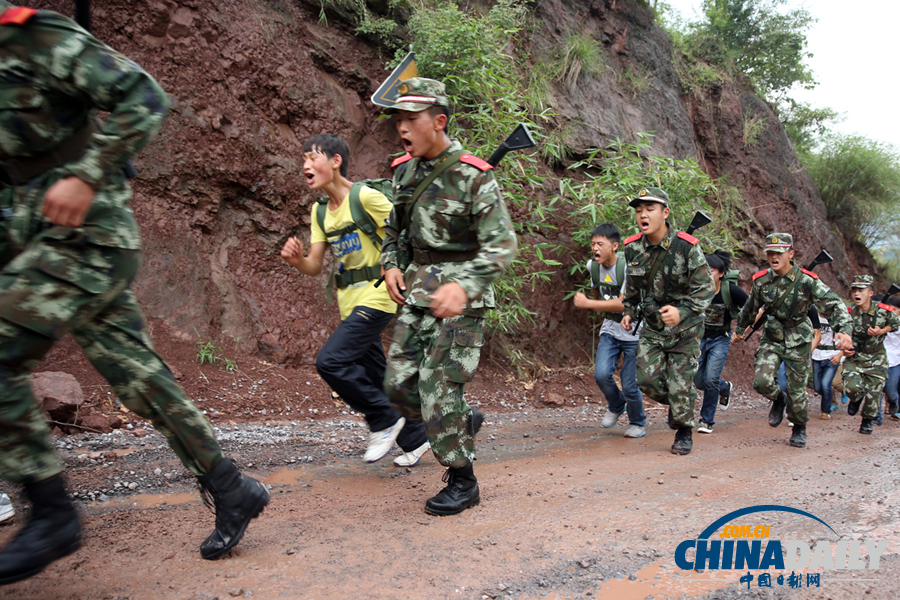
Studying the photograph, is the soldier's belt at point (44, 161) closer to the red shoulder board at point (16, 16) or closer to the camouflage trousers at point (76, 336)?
the camouflage trousers at point (76, 336)

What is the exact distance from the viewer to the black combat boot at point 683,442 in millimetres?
5434

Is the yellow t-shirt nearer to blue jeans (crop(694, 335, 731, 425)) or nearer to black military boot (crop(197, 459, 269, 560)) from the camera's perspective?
black military boot (crop(197, 459, 269, 560))

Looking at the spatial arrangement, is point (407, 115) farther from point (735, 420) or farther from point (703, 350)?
point (735, 420)

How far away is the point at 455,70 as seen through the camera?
8.53 metres

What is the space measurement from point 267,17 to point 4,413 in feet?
23.9

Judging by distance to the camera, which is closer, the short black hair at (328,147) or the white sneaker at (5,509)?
the white sneaker at (5,509)

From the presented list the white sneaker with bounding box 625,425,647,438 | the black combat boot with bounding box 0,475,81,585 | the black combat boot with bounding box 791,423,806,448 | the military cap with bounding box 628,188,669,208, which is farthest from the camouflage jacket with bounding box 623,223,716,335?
the black combat boot with bounding box 0,475,81,585

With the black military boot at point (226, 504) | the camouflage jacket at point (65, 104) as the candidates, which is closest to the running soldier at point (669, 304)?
the black military boot at point (226, 504)

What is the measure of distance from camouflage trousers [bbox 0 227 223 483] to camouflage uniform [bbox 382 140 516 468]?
1233 mm

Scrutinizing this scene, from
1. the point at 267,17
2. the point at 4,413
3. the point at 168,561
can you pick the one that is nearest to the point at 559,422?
the point at 168,561

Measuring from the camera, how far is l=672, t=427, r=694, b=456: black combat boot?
5.43 metres

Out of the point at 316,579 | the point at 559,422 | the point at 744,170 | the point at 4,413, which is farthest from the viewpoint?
the point at 744,170

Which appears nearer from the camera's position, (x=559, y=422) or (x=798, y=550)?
(x=798, y=550)

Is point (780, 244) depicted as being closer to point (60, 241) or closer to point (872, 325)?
point (872, 325)
